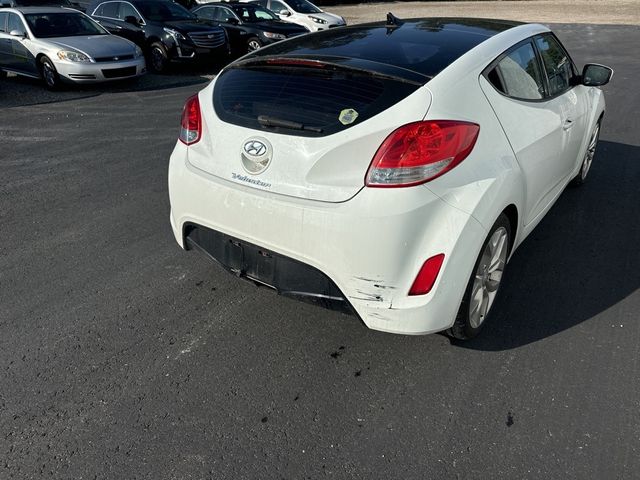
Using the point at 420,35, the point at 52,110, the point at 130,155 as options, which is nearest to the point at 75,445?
the point at 420,35

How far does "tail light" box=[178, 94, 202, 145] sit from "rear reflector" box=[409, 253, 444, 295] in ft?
4.67

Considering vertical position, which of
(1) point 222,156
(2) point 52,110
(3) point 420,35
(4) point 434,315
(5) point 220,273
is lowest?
(2) point 52,110

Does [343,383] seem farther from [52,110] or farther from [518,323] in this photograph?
[52,110]

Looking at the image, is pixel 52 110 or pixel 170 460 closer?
pixel 170 460

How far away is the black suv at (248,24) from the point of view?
13.8m

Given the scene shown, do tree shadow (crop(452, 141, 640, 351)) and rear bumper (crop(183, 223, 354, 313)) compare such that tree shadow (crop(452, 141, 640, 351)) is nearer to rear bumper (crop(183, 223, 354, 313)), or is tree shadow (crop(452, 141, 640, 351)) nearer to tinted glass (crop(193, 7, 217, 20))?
rear bumper (crop(183, 223, 354, 313))

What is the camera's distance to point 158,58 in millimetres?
12156

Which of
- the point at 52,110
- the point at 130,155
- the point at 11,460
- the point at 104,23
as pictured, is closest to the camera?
the point at 11,460

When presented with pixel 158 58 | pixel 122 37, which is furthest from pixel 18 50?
pixel 158 58

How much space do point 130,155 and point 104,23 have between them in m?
8.41

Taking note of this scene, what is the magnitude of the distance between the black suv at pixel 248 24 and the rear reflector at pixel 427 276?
12.2m

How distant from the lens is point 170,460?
234 centimetres

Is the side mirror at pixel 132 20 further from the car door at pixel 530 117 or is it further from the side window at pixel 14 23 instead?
the car door at pixel 530 117

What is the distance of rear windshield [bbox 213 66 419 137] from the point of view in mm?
2584
